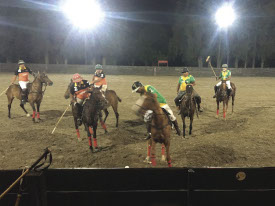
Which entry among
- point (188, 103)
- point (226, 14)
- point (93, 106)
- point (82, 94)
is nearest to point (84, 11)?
point (226, 14)

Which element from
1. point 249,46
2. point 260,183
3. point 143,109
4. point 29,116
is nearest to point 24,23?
point 29,116

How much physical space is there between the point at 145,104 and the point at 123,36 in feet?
170

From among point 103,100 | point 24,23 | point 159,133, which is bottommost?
point 159,133

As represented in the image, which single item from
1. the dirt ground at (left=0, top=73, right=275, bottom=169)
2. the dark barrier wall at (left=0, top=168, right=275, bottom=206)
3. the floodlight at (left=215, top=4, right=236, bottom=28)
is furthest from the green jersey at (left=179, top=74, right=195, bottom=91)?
the floodlight at (left=215, top=4, right=236, bottom=28)

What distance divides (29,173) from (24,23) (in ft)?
181

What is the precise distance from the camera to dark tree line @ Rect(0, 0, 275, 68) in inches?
1960

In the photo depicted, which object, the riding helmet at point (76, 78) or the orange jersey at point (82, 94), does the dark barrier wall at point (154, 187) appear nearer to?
the orange jersey at point (82, 94)

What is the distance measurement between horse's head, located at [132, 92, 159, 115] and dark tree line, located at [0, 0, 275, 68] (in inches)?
1808

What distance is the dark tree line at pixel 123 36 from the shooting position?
49.8 meters

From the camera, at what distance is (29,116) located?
1284cm

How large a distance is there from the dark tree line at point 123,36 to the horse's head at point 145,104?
45.9 meters

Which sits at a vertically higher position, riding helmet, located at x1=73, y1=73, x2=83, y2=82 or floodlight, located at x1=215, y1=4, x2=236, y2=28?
floodlight, located at x1=215, y1=4, x2=236, y2=28

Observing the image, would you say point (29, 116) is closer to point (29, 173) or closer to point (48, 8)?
point (29, 173)

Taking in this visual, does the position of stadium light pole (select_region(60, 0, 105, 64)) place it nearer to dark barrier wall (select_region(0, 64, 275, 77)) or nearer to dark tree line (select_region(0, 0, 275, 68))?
dark tree line (select_region(0, 0, 275, 68))
